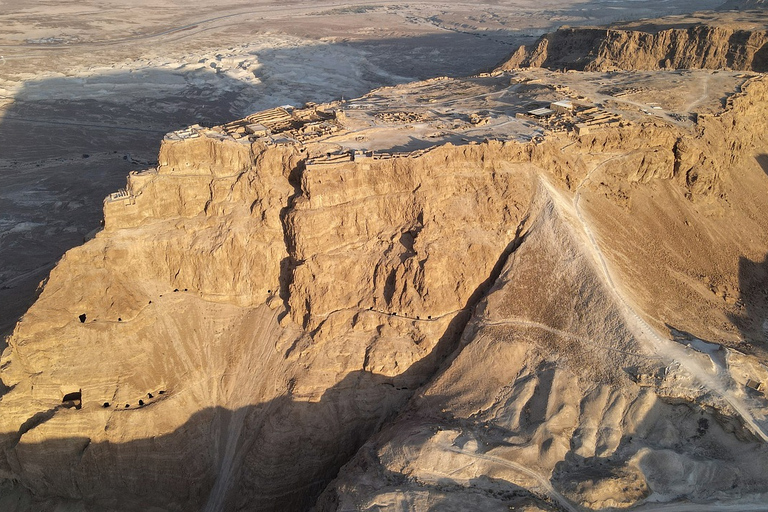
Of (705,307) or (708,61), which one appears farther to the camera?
(708,61)

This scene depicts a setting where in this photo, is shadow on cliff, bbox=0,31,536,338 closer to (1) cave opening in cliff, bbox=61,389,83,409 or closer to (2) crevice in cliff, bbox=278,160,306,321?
(1) cave opening in cliff, bbox=61,389,83,409

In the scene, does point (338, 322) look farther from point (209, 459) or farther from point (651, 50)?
point (651, 50)

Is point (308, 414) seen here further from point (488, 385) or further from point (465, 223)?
point (465, 223)

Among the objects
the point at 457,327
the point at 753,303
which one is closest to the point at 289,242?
the point at 457,327

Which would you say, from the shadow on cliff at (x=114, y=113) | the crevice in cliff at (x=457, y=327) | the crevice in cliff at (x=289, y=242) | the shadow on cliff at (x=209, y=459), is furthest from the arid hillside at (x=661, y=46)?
the shadow on cliff at (x=209, y=459)

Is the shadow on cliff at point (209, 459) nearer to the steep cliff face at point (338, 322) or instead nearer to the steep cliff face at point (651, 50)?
the steep cliff face at point (338, 322)

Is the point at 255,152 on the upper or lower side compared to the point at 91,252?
upper

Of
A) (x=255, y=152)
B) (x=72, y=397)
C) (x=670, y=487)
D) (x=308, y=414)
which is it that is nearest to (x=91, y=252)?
(x=72, y=397)
